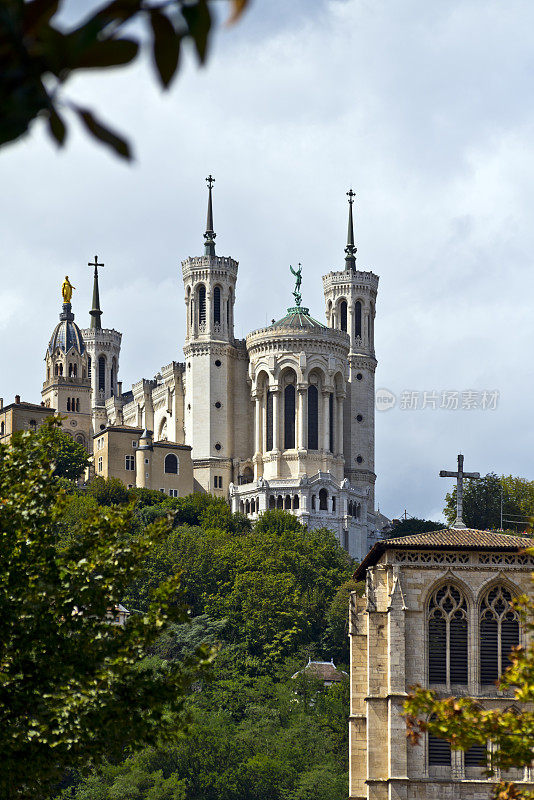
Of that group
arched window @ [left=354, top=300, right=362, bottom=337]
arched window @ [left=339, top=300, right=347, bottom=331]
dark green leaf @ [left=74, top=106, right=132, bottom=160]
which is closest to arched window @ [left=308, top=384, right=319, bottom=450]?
arched window @ [left=354, top=300, right=362, bottom=337]

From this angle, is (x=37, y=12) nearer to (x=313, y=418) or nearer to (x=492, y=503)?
→ (x=492, y=503)

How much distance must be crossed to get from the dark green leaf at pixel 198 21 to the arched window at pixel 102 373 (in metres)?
175

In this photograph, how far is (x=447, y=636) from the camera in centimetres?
4931

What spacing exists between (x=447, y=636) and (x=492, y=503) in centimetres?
7482

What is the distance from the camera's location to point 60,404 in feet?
524

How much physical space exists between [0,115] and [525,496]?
125m

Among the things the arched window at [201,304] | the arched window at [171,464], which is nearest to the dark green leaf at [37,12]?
the arched window at [171,464]

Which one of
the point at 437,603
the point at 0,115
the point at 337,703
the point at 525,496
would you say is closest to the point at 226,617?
the point at 337,703

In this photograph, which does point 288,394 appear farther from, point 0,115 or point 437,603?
point 0,115

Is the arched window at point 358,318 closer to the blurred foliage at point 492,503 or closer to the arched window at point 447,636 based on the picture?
the blurred foliage at point 492,503

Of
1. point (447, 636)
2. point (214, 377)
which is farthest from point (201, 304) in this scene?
point (447, 636)

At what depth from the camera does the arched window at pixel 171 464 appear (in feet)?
448

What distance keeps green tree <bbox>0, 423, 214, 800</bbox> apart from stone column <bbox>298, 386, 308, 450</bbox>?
109 metres

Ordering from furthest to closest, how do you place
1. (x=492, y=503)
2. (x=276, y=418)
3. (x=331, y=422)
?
1. (x=331, y=422)
2. (x=276, y=418)
3. (x=492, y=503)
